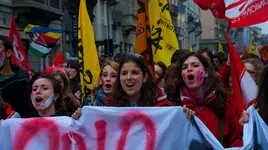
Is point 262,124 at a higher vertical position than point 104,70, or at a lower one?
lower

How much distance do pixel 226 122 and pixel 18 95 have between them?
1858 mm

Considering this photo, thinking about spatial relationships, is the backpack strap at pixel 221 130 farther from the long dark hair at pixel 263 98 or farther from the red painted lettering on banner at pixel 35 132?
the red painted lettering on banner at pixel 35 132

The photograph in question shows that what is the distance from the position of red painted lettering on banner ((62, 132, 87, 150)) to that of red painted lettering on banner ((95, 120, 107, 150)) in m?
0.11

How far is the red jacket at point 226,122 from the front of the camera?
3.80 m

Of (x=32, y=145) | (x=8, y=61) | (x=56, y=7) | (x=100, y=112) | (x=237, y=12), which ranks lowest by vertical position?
(x=32, y=145)

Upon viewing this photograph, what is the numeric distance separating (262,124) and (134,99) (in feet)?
3.62

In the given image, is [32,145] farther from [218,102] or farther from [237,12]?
[237,12]

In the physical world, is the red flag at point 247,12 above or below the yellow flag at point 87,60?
above

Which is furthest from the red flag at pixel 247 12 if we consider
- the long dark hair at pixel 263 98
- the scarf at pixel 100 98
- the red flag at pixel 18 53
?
the red flag at pixel 18 53

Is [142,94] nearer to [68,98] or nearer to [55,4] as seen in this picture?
[68,98]

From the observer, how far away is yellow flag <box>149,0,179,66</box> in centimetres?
707

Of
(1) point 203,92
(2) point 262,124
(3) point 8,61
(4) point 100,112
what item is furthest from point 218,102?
(3) point 8,61

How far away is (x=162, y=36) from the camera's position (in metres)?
7.12

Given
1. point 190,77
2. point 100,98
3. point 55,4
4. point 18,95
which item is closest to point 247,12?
point 190,77
